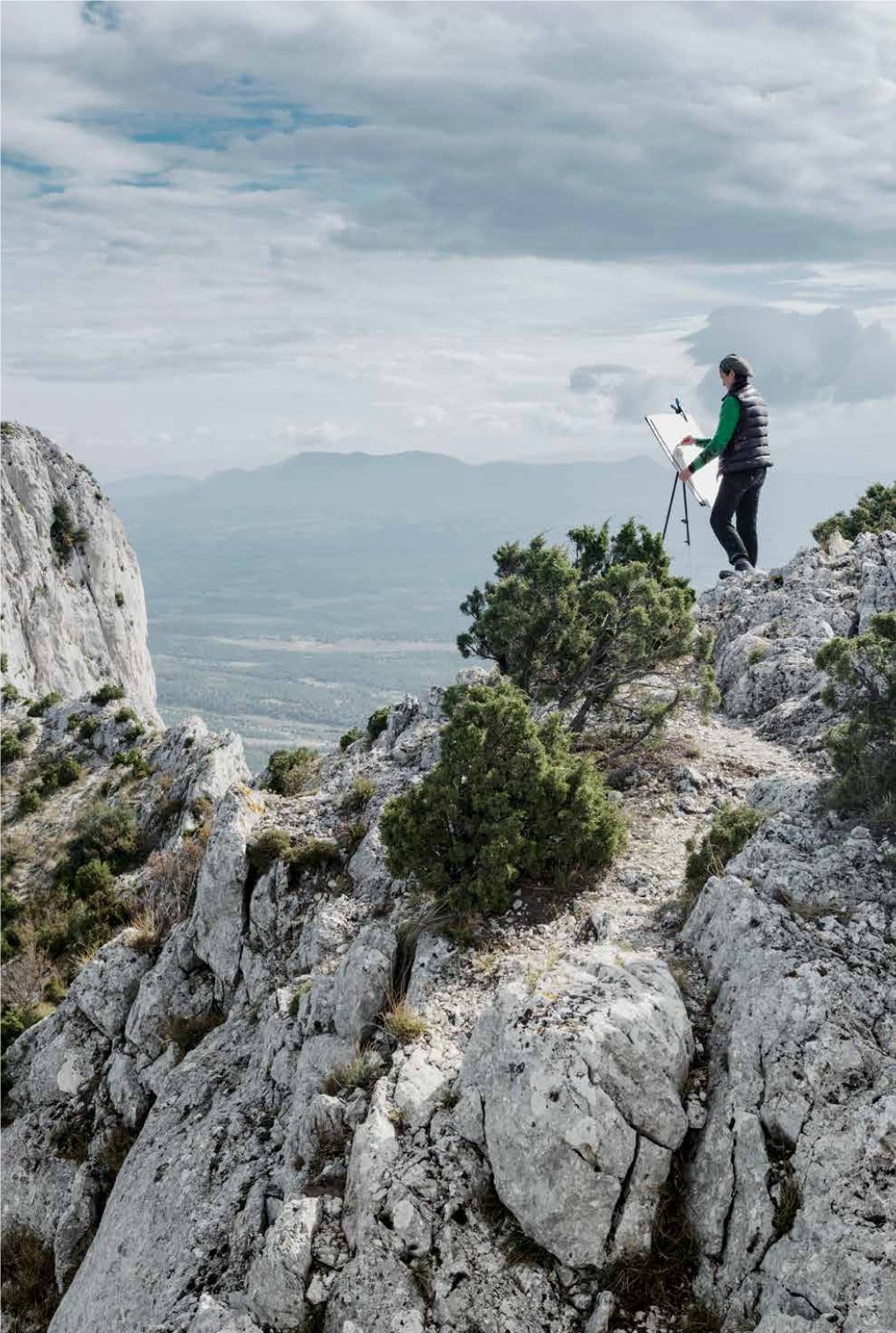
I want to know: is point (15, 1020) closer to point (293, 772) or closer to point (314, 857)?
point (293, 772)

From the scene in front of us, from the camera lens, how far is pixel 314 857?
16.2 m

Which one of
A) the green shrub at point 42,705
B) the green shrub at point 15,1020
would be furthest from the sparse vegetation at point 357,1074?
the green shrub at point 42,705

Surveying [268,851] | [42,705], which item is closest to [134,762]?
[42,705]

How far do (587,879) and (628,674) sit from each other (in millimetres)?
6313

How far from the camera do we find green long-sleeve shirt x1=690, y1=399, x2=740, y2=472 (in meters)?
20.2

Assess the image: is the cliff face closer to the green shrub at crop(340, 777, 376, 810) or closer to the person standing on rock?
the green shrub at crop(340, 777, 376, 810)

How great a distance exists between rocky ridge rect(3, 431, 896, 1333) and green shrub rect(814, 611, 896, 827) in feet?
1.70

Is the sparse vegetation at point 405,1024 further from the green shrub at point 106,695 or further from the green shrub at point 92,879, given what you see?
the green shrub at point 106,695

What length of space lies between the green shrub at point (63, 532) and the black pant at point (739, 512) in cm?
6087

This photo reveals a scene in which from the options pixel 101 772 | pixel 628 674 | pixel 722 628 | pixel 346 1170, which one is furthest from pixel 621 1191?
pixel 101 772

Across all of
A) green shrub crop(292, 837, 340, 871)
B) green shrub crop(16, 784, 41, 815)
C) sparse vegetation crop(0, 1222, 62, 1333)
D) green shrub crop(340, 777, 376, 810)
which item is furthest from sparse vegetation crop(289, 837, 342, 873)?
green shrub crop(16, 784, 41, 815)

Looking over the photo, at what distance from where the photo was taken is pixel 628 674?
18.0 meters

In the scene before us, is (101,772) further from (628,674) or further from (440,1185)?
(440,1185)

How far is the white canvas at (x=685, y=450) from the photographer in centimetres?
2117
